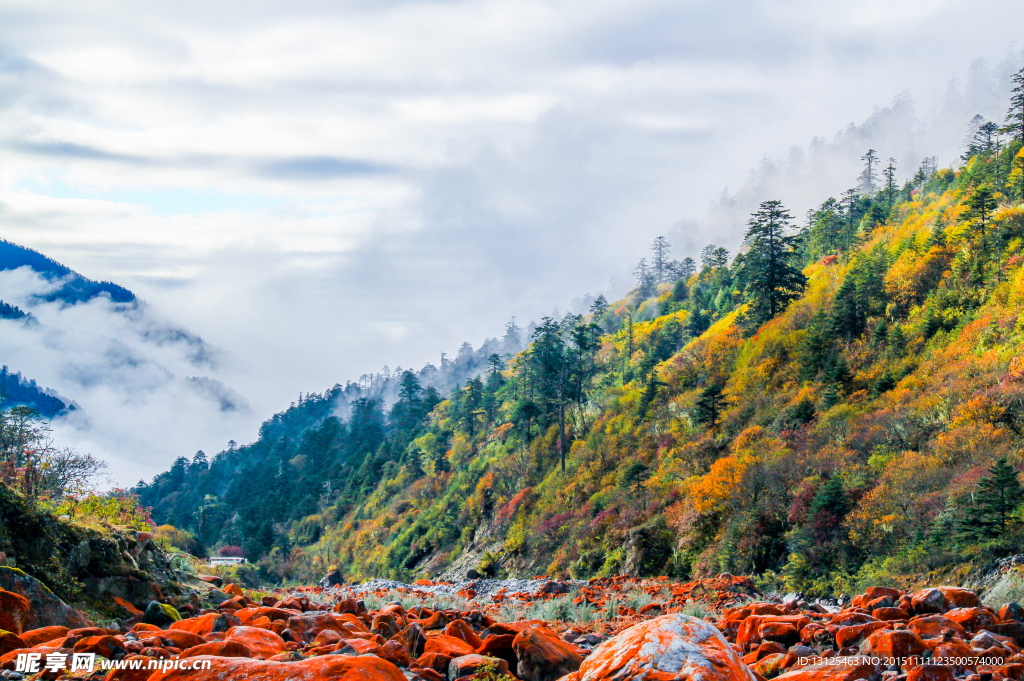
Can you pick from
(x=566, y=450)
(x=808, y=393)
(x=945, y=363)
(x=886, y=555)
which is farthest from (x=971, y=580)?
(x=566, y=450)

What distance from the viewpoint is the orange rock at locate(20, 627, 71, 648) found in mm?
5656

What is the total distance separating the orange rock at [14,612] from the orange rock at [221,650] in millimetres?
2066

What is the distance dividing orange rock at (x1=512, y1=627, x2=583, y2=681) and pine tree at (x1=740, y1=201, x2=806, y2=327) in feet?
99.3

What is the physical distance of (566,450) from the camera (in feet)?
128

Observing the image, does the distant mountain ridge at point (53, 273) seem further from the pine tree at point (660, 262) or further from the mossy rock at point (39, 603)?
the mossy rock at point (39, 603)

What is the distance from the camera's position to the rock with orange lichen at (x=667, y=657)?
439cm

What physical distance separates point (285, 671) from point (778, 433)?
22043 mm

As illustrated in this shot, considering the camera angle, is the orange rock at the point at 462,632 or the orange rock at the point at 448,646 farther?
the orange rock at the point at 462,632

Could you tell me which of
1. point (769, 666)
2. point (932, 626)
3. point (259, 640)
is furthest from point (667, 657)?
point (259, 640)

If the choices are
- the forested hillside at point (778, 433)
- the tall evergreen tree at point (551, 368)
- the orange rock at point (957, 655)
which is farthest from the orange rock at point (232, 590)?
the tall evergreen tree at point (551, 368)

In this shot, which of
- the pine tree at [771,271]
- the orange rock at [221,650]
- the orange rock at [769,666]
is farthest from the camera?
the pine tree at [771,271]

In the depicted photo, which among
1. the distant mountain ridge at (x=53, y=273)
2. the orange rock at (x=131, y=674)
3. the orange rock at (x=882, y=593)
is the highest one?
the distant mountain ridge at (x=53, y=273)

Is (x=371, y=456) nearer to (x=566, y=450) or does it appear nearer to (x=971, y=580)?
(x=566, y=450)

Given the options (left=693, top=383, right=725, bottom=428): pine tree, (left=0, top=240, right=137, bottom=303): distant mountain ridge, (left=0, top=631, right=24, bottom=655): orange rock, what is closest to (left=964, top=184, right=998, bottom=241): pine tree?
(left=693, top=383, right=725, bottom=428): pine tree
